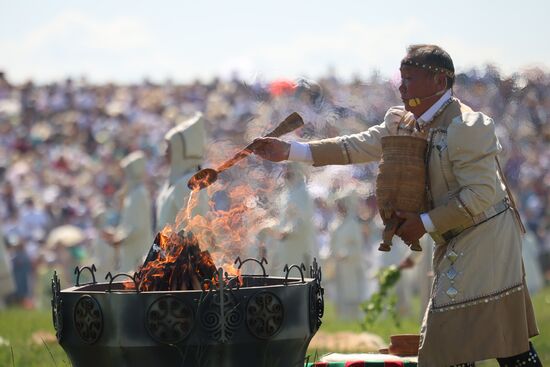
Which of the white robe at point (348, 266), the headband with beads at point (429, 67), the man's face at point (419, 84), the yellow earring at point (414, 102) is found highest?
the headband with beads at point (429, 67)

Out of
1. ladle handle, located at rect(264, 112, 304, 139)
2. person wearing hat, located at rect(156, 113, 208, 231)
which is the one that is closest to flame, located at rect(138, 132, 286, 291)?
ladle handle, located at rect(264, 112, 304, 139)

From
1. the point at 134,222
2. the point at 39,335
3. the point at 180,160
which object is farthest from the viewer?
the point at 134,222

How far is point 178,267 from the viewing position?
6.01 meters

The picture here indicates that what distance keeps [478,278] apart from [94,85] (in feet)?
98.3

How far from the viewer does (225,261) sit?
689 cm

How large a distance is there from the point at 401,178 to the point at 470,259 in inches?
19.8

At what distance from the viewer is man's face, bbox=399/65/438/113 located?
233 inches

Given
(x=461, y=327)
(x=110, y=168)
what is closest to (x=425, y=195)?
(x=461, y=327)

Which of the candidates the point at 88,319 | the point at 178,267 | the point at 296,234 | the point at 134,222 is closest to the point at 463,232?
the point at 178,267

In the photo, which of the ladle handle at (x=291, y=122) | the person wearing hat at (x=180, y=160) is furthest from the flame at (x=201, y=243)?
the person wearing hat at (x=180, y=160)

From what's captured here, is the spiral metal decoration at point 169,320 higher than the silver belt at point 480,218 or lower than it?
lower

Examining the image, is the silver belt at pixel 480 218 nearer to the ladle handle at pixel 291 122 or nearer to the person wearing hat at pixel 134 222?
the ladle handle at pixel 291 122

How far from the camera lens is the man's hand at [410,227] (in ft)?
18.9

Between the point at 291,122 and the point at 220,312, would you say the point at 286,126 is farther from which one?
the point at 220,312
